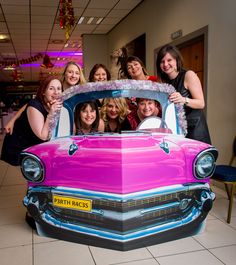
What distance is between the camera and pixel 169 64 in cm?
223

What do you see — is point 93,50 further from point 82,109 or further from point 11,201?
point 82,109

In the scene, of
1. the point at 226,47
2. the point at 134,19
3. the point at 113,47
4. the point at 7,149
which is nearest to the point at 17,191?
the point at 7,149

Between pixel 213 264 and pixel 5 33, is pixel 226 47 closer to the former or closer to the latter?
pixel 213 264

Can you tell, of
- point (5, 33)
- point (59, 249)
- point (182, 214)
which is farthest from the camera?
point (5, 33)

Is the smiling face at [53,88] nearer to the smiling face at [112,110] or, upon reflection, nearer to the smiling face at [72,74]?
the smiling face at [72,74]

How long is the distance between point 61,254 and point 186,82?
1.46 metres

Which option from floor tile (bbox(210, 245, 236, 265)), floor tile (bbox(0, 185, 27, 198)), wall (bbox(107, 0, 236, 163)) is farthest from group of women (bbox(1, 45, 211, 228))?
wall (bbox(107, 0, 236, 163))

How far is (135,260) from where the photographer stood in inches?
77.5

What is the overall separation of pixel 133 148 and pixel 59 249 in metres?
1.02

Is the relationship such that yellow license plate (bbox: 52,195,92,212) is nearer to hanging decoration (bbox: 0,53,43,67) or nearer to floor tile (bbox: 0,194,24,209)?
floor tile (bbox: 0,194,24,209)

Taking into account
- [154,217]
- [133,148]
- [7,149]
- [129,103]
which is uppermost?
[129,103]

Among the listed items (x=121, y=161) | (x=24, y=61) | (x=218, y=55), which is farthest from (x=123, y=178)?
(x=24, y=61)

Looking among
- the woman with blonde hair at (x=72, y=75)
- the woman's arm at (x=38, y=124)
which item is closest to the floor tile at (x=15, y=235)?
the woman's arm at (x=38, y=124)

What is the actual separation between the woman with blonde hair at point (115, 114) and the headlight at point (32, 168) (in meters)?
0.46
